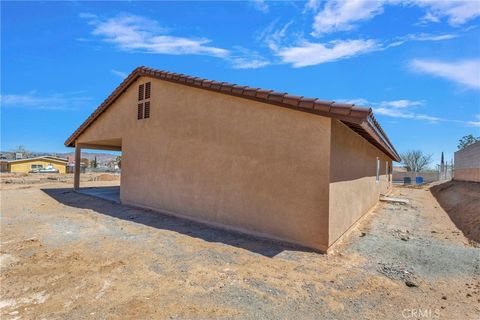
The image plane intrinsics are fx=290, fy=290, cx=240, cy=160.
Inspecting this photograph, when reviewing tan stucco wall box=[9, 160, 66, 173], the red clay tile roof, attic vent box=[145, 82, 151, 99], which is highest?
attic vent box=[145, 82, 151, 99]

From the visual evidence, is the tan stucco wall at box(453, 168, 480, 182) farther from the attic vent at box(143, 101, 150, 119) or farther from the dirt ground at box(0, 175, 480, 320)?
the attic vent at box(143, 101, 150, 119)

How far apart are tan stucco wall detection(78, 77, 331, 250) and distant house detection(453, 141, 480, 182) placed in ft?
70.7

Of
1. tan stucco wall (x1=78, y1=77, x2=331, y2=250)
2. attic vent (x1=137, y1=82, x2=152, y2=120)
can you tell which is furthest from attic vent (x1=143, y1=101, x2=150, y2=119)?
tan stucco wall (x1=78, y1=77, x2=331, y2=250)

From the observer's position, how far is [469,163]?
2347cm

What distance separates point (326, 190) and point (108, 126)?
1030 centimetres

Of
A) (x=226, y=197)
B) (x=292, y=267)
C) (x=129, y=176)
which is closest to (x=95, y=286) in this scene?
(x=292, y=267)

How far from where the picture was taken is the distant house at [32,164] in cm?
5384

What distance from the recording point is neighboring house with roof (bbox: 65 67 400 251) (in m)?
5.90

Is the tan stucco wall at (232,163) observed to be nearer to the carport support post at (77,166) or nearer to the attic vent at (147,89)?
the attic vent at (147,89)

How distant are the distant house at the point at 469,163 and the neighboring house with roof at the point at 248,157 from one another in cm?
1634

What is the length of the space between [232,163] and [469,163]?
24.8 meters

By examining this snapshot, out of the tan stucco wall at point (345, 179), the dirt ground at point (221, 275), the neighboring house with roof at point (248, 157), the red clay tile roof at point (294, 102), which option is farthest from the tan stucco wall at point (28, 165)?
the tan stucco wall at point (345, 179)

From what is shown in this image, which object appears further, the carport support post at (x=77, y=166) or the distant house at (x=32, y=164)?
the distant house at (x=32, y=164)

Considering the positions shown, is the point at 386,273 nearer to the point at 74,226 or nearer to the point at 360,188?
the point at 360,188
